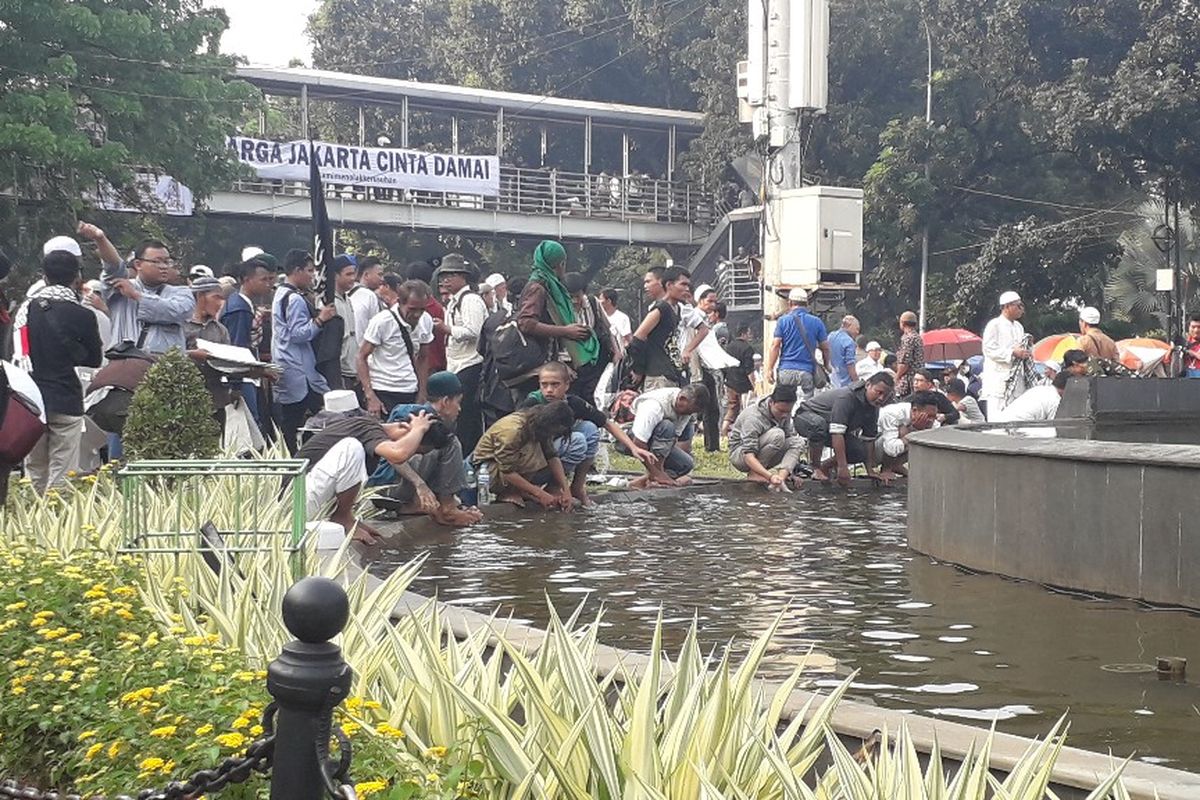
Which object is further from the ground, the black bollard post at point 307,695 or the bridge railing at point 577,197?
the bridge railing at point 577,197

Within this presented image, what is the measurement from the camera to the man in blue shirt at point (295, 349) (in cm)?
1155

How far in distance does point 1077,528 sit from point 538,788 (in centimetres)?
491

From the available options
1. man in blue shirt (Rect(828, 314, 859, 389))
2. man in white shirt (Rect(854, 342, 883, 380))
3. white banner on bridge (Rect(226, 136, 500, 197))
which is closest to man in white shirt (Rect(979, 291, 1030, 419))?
man in white shirt (Rect(854, 342, 883, 380))

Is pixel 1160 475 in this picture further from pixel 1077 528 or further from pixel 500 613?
pixel 500 613

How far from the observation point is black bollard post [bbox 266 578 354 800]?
2.81m

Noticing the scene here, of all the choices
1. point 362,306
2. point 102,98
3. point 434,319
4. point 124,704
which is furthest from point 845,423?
point 102,98

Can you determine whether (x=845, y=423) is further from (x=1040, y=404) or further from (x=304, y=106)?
(x=304, y=106)

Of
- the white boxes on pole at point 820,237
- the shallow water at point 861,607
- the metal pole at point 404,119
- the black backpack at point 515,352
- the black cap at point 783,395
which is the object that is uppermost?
the metal pole at point 404,119

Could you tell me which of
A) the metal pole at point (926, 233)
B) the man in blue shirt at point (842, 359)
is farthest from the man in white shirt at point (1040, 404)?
the metal pole at point (926, 233)

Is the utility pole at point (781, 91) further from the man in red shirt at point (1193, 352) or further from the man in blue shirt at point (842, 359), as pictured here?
the man in red shirt at point (1193, 352)

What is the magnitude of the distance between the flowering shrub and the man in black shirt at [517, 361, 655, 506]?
540 centimetres

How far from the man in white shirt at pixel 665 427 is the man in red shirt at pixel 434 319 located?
5.20 ft

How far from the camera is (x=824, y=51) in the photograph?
19.7 meters

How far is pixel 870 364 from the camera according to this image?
64.2 ft
